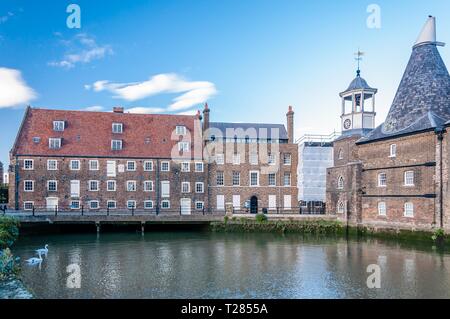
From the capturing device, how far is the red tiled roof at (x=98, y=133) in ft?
112

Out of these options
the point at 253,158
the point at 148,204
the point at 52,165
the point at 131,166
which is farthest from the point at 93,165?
the point at 253,158

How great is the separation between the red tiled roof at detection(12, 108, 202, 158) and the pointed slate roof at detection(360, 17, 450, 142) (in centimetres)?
1766

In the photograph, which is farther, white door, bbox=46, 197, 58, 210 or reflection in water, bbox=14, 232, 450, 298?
white door, bbox=46, 197, 58, 210

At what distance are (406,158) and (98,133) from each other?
26.4 metres

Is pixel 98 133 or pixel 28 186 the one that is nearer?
pixel 28 186

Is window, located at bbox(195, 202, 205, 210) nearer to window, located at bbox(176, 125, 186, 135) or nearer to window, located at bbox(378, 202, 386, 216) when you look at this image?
window, located at bbox(176, 125, 186, 135)

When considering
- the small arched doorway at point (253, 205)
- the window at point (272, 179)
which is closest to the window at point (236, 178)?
the small arched doorway at point (253, 205)

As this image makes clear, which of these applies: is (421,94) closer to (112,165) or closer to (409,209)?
(409,209)

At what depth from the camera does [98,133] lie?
35.8m

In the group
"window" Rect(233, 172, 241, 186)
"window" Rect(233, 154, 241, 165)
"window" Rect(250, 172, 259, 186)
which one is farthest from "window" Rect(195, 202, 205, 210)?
"window" Rect(250, 172, 259, 186)

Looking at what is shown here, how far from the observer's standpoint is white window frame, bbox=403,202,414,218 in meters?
24.9

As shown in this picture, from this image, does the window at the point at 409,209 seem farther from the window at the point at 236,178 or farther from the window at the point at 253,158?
the window at the point at 236,178

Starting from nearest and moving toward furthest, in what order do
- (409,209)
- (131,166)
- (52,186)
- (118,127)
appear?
(409,209)
(52,186)
(131,166)
(118,127)

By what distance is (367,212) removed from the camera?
93.6 feet
